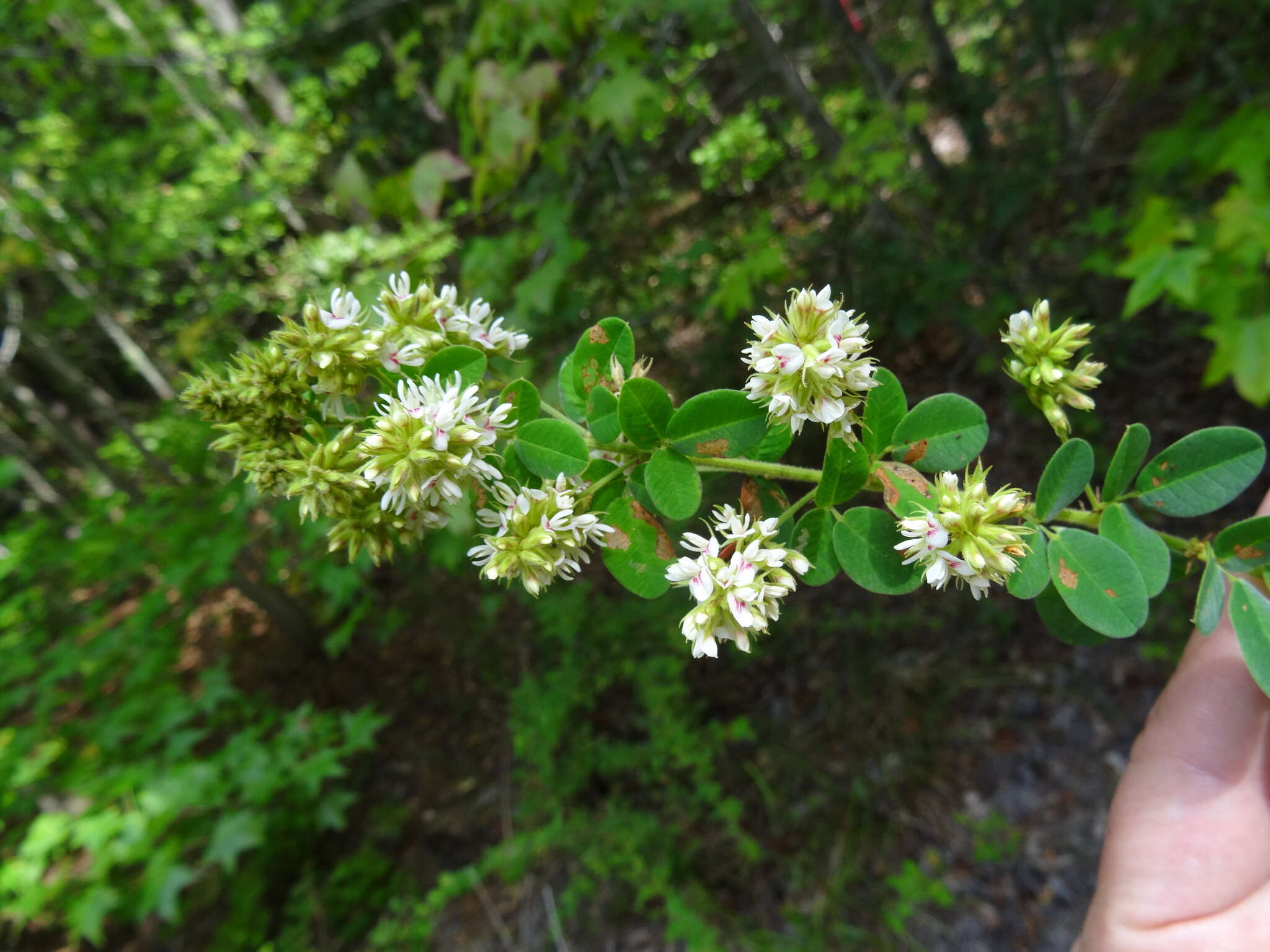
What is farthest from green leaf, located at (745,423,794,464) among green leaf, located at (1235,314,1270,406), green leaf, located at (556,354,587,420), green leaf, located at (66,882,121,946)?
green leaf, located at (66,882,121,946)

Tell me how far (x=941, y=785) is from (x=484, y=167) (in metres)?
3.47

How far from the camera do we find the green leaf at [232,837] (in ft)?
10.8

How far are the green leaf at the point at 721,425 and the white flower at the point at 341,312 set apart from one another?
0.58 meters

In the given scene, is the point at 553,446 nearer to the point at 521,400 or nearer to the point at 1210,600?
the point at 521,400

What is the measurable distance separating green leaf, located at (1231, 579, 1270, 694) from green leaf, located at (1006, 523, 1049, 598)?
0.40 meters

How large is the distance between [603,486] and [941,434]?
60 centimetres

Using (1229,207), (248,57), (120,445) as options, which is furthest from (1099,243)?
(120,445)

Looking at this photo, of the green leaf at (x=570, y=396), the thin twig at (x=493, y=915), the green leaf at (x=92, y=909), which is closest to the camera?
the green leaf at (x=570, y=396)

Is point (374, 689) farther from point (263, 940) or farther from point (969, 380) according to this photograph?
point (969, 380)

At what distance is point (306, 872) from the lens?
14.0ft

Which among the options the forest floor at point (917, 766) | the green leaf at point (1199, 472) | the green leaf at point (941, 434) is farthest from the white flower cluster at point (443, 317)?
the forest floor at point (917, 766)

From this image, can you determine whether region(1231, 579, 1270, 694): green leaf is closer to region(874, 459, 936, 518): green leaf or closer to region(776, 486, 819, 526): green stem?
region(874, 459, 936, 518): green leaf

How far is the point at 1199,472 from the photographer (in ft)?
4.23

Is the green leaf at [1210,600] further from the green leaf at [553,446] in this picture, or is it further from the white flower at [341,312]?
the white flower at [341,312]
